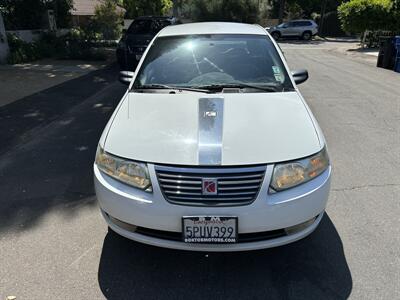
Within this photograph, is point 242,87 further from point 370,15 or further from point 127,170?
point 370,15

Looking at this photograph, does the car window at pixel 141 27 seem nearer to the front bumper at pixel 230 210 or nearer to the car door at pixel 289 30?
the front bumper at pixel 230 210

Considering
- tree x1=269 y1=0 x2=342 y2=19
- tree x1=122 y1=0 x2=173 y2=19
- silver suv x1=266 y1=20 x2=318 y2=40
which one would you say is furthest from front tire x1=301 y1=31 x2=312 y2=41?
tree x1=122 y1=0 x2=173 y2=19

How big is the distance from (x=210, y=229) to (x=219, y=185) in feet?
0.96

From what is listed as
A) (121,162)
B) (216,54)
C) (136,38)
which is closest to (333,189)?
Result: (216,54)

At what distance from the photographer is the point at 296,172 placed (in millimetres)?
2604

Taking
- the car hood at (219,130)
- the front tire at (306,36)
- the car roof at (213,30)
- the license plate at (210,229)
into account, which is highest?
the car roof at (213,30)

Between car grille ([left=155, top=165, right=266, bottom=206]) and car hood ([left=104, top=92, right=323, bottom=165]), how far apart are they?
0.20 feet

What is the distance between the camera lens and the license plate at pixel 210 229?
2445 millimetres

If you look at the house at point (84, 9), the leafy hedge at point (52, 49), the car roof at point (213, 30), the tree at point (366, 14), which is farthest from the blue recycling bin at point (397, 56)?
the house at point (84, 9)

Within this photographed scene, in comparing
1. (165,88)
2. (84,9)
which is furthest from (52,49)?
(84,9)

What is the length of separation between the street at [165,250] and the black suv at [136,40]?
670cm

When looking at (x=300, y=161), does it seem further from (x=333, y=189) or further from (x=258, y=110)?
(x=333, y=189)

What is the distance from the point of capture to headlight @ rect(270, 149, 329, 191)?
8.31 feet

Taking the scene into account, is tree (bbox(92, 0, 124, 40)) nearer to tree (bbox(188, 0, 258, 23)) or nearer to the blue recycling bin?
tree (bbox(188, 0, 258, 23))
